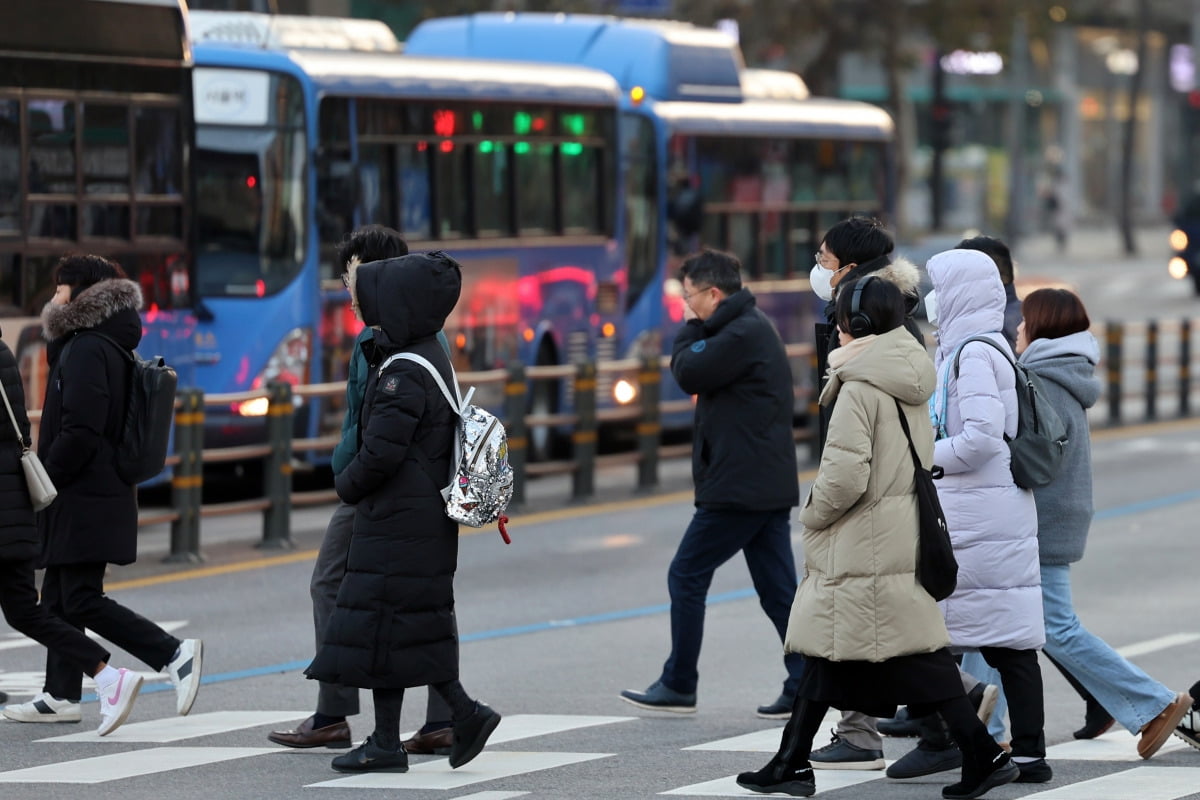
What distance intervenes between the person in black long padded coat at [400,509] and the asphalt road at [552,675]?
1.33ft

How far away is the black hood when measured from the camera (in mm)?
7449

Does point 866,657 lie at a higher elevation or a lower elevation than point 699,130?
lower

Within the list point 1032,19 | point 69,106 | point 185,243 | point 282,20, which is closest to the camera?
point 69,106

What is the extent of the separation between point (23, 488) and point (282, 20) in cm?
927

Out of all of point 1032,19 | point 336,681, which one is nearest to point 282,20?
point 336,681

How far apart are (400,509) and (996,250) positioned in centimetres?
242

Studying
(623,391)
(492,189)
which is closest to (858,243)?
(492,189)

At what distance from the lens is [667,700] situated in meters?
9.04

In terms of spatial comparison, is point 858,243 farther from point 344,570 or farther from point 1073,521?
point 344,570

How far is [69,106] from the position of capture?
1362cm

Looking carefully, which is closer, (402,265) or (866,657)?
(866,657)

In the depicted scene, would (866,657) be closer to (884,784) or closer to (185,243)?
(884,784)

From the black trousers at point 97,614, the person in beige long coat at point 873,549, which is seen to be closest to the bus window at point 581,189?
the black trousers at point 97,614

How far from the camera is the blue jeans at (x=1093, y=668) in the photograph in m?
7.97
